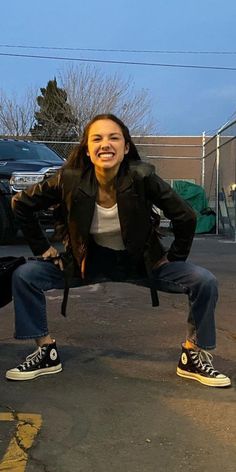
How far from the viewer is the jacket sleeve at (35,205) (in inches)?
154

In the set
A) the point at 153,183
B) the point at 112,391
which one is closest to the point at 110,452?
the point at 112,391

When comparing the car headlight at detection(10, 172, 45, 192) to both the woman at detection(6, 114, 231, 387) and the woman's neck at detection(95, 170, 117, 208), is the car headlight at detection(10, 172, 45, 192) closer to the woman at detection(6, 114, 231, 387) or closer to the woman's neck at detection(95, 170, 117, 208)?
the woman at detection(6, 114, 231, 387)

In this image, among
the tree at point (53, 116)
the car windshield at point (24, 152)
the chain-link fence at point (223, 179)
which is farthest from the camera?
the tree at point (53, 116)

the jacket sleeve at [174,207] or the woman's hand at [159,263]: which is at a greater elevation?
the jacket sleeve at [174,207]

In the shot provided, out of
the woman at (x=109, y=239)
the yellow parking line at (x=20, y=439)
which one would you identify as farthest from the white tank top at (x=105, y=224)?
the yellow parking line at (x=20, y=439)

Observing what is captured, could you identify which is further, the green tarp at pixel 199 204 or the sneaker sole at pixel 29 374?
the green tarp at pixel 199 204

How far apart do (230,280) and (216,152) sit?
26.7 ft

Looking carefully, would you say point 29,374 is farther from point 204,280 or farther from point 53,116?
point 53,116

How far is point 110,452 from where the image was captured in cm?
297

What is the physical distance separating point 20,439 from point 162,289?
142 cm

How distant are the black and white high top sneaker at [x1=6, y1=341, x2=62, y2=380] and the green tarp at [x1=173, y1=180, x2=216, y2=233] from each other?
1090 centimetres

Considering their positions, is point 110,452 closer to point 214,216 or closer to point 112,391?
point 112,391

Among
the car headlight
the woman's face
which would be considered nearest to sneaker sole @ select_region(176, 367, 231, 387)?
the woman's face

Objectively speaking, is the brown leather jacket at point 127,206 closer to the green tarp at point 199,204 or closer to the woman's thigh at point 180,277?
the woman's thigh at point 180,277
